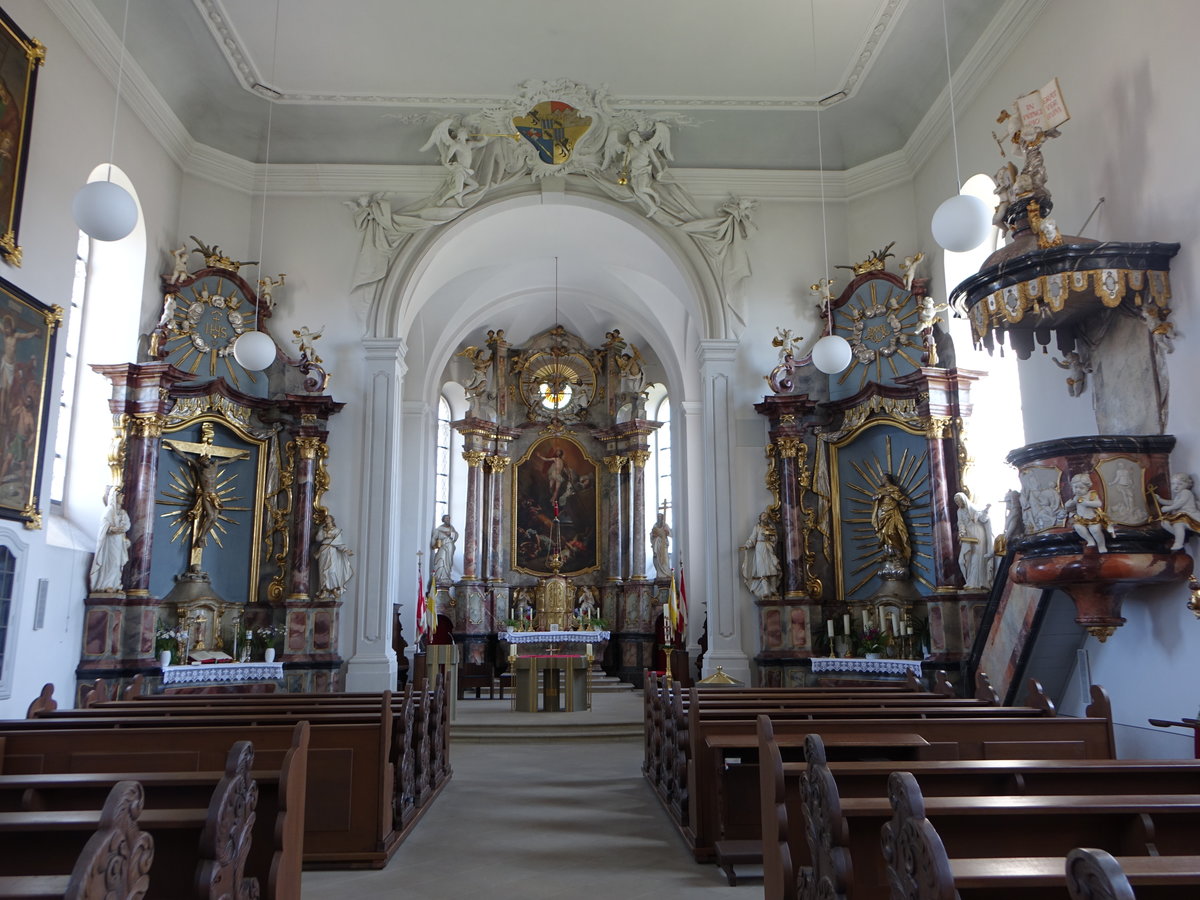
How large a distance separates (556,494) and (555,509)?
322mm

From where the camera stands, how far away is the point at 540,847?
5.76 m

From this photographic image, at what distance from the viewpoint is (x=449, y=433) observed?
19781mm

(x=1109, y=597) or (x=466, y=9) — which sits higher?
(x=466, y=9)

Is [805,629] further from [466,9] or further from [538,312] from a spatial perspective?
[538,312]

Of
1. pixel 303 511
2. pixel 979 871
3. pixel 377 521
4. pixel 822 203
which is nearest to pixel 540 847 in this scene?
pixel 979 871

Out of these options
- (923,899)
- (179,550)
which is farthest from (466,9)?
(923,899)

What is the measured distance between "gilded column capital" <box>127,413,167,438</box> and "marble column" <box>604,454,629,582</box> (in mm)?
10562

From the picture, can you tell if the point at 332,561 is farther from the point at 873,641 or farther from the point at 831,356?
the point at 873,641

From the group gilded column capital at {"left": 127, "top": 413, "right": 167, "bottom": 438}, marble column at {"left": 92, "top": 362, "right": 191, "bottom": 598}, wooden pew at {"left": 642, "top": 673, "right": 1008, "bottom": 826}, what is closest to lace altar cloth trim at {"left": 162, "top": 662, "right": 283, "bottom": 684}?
marble column at {"left": 92, "top": 362, "right": 191, "bottom": 598}

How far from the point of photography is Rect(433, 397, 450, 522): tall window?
19.4 metres

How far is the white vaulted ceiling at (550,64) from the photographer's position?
34.1ft

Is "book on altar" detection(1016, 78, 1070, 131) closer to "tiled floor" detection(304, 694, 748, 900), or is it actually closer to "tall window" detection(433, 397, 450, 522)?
"tiled floor" detection(304, 694, 748, 900)

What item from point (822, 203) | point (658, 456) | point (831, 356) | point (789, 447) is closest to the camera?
point (831, 356)

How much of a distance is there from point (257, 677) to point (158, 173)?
6.32m
